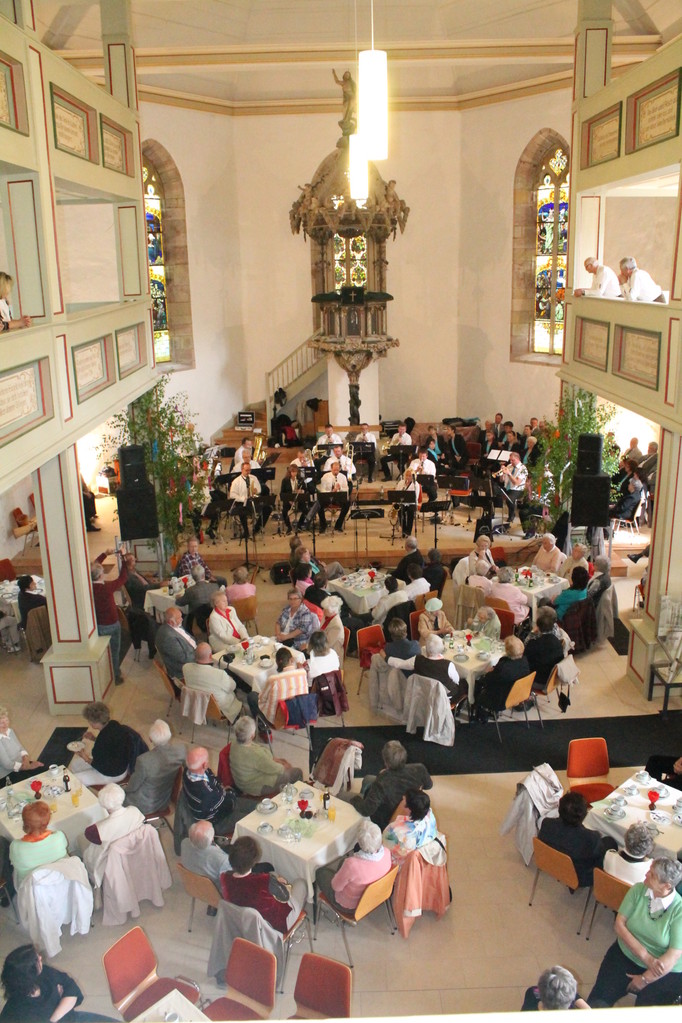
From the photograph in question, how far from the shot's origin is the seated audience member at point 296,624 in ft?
32.8

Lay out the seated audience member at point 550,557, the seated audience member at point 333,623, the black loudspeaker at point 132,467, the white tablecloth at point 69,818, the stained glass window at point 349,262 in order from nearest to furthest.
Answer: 1. the white tablecloth at point 69,818
2. the seated audience member at point 333,623
3. the black loudspeaker at point 132,467
4. the seated audience member at point 550,557
5. the stained glass window at point 349,262

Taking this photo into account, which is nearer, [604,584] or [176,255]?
[604,584]

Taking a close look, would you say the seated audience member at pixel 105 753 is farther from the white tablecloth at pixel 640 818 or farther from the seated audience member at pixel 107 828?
the white tablecloth at pixel 640 818

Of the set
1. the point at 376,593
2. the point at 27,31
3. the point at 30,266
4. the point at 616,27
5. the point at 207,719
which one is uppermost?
the point at 616,27

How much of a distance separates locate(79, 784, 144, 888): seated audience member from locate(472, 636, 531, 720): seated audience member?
12.1 feet

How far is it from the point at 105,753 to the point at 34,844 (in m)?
1.29

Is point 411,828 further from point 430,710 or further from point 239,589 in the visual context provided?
point 239,589

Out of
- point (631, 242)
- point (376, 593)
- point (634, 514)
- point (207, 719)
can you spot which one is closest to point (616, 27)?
point (631, 242)

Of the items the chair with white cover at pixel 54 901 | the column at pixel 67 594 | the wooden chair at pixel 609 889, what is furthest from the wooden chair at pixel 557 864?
the column at pixel 67 594

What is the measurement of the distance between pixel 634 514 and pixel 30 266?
10.1 meters

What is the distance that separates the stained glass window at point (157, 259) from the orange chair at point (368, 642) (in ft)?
36.3

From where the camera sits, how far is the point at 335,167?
1778 centimetres

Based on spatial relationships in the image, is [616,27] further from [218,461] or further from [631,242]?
[218,461]

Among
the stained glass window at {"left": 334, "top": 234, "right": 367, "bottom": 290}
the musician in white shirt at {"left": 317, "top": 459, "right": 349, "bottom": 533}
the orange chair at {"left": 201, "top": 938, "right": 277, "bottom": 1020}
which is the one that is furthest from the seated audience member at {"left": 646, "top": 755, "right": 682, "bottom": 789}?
the stained glass window at {"left": 334, "top": 234, "right": 367, "bottom": 290}
